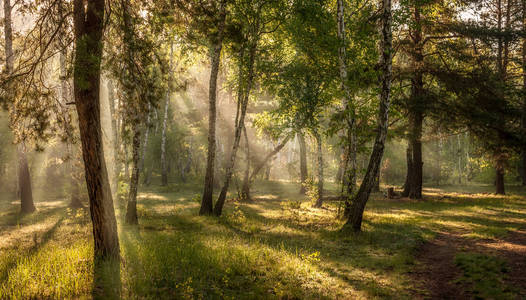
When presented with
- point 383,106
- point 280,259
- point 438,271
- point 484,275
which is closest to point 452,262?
point 438,271

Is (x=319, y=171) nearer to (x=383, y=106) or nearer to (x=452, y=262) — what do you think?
(x=383, y=106)

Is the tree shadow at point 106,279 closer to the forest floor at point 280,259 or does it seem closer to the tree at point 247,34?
the forest floor at point 280,259

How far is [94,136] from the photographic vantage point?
6387 mm

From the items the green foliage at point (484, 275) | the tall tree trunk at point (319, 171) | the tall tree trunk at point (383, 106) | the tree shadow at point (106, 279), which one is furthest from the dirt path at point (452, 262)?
the tall tree trunk at point (319, 171)

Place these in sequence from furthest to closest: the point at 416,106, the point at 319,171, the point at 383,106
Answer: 1. the point at 416,106
2. the point at 319,171
3. the point at 383,106

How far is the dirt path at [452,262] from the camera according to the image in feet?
18.7

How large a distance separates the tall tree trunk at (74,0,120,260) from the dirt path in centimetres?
642

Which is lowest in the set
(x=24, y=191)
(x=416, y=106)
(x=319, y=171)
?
(x=24, y=191)

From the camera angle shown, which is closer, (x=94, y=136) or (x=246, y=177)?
(x=94, y=136)

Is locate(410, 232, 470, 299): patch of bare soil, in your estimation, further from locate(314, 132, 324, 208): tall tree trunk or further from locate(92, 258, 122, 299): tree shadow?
locate(314, 132, 324, 208): tall tree trunk

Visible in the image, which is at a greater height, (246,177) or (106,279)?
(246,177)

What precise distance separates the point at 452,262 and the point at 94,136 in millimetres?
8644

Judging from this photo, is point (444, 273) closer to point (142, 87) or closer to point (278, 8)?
point (142, 87)

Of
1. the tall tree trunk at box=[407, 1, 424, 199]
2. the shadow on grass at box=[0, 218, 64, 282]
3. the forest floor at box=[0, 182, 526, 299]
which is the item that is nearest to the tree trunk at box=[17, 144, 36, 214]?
the shadow on grass at box=[0, 218, 64, 282]
